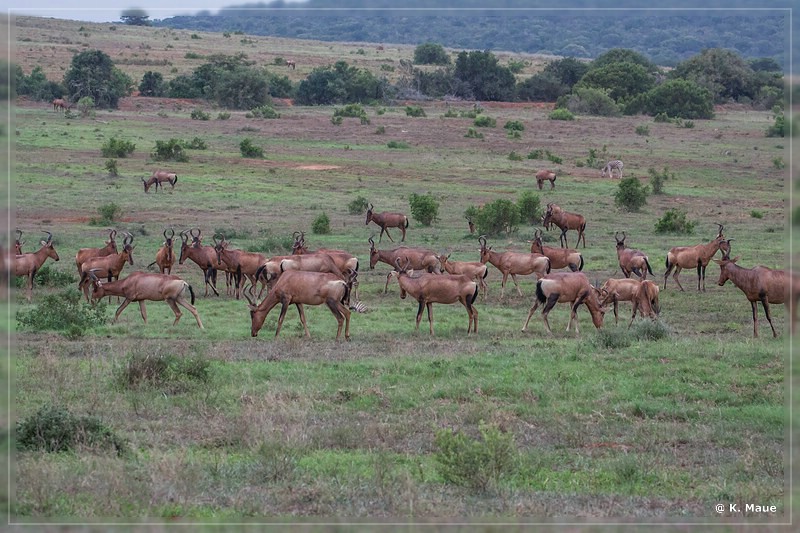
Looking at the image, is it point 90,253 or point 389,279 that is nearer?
point 90,253

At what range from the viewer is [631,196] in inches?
1196

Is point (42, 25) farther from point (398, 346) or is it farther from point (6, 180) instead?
point (6, 180)

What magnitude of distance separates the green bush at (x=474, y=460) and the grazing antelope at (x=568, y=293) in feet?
27.4

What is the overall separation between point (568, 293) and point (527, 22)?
13.7 feet

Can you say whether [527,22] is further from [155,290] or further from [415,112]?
[415,112]

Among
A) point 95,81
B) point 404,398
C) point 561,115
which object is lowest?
point 404,398

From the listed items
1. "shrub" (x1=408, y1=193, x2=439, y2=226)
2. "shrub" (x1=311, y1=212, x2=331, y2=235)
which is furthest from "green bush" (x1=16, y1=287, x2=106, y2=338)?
"shrub" (x1=408, y1=193, x2=439, y2=226)

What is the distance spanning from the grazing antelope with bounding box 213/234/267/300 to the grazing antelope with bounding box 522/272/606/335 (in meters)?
5.42

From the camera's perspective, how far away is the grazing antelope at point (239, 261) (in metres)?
18.4

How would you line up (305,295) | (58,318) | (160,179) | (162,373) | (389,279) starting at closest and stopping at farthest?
(162,373), (58,318), (305,295), (389,279), (160,179)

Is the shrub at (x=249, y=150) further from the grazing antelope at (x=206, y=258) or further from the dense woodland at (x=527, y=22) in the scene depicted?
the grazing antelope at (x=206, y=258)

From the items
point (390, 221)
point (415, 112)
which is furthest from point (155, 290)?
point (415, 112)

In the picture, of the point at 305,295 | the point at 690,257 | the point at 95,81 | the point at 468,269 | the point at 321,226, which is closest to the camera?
the point at 305,295

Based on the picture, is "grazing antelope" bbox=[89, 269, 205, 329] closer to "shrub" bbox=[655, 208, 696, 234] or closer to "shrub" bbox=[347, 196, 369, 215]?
"shrub" bbox=[347, 196, 369, 215]
